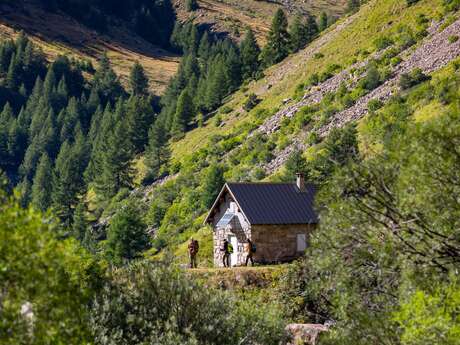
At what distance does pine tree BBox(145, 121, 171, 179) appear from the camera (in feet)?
351

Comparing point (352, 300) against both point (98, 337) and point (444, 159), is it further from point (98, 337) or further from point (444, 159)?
point (98, 337)

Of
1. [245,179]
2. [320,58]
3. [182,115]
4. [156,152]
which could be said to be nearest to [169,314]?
[245,179]

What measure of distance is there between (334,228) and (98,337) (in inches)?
312

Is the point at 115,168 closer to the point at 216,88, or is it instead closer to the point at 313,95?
the point at 216,88

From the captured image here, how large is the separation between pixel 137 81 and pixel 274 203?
416ft

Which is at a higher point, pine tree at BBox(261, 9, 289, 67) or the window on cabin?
pine tree at BBox(261, 9, 289, 67)

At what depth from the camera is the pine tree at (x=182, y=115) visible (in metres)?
115

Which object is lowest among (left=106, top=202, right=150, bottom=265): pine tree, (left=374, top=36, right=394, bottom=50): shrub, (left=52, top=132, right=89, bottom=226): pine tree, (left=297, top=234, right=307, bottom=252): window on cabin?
(left=297, top=234, right=307, bottom=252): window on cabin

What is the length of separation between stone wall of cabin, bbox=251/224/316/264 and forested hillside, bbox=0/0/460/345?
3.93 metres

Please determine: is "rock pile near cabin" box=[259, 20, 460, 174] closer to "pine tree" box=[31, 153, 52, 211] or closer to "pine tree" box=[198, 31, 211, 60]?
"pine tree" box=[31, 153, 52, 211]

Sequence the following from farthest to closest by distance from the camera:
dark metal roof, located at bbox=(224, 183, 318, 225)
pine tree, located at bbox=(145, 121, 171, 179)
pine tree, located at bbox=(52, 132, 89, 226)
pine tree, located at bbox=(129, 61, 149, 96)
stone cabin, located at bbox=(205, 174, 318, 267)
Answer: pine tree, located at bbox=(129, 61, 149, 96), pine tree, located at bbox=(52, 132, 89, 226), pine tree, located at bbox=(145, 121, 171, 179), dark metal roof, located at bbox=(224, 183, 318, 225), stone cabin, located at bbox=(205, 174, 318, 267)

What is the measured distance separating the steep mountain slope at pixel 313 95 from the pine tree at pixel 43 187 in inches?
777

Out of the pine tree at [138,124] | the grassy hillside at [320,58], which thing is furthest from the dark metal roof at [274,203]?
the pine tree at [138,124]

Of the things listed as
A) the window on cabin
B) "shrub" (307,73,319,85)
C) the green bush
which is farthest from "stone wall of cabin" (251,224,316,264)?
"shrub" (307,73,319,85)
